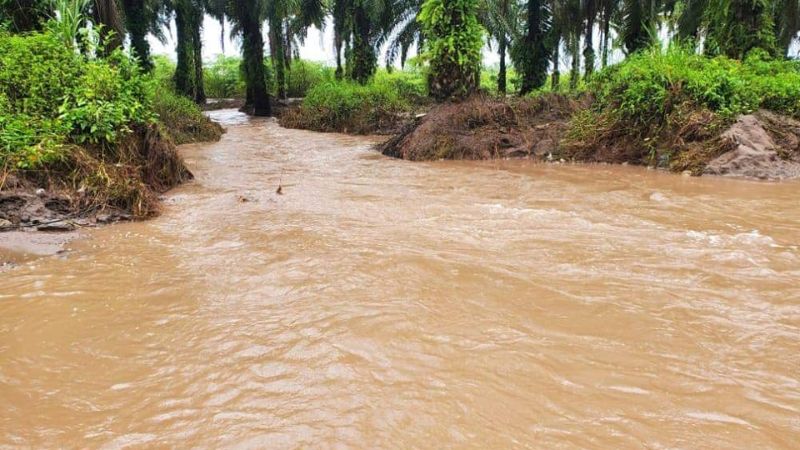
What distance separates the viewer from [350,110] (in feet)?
62.0

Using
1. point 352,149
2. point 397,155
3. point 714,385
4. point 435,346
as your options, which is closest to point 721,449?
point 714,385

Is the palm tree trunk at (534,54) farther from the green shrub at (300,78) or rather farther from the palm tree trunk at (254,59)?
the green shrub at (300,78)

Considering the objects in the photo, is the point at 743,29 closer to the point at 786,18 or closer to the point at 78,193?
→ the point at 786,18

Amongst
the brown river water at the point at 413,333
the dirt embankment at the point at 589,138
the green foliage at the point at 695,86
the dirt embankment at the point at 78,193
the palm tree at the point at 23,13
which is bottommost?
the brown river water at the point at 413,333

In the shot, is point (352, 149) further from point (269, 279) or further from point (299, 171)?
point (269, 279)

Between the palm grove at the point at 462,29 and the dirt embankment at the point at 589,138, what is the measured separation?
1.43 meters

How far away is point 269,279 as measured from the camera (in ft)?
13.3

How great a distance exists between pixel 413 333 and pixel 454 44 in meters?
10.7

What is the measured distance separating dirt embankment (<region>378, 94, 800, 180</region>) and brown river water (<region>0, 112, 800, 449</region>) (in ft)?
9.68

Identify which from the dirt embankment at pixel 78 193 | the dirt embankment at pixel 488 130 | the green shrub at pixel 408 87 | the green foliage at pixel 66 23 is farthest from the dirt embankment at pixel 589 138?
the green shrub at pixel 408 87

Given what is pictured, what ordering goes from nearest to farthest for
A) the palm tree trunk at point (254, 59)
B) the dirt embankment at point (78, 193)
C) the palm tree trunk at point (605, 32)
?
the dirt embankment at point (78, 193)
the palm tree trunk at point (605, 32)
the palm tree trunk at point (254, 59)

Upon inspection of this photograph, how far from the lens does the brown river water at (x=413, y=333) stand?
7.55ft

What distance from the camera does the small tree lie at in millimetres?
12695

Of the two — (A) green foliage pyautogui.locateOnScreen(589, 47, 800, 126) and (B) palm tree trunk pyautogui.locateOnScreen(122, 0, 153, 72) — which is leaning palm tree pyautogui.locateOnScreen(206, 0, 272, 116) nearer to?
(B) palm tree trunk pyautogui.locateOnScreen(122, 0, 153, 72)
